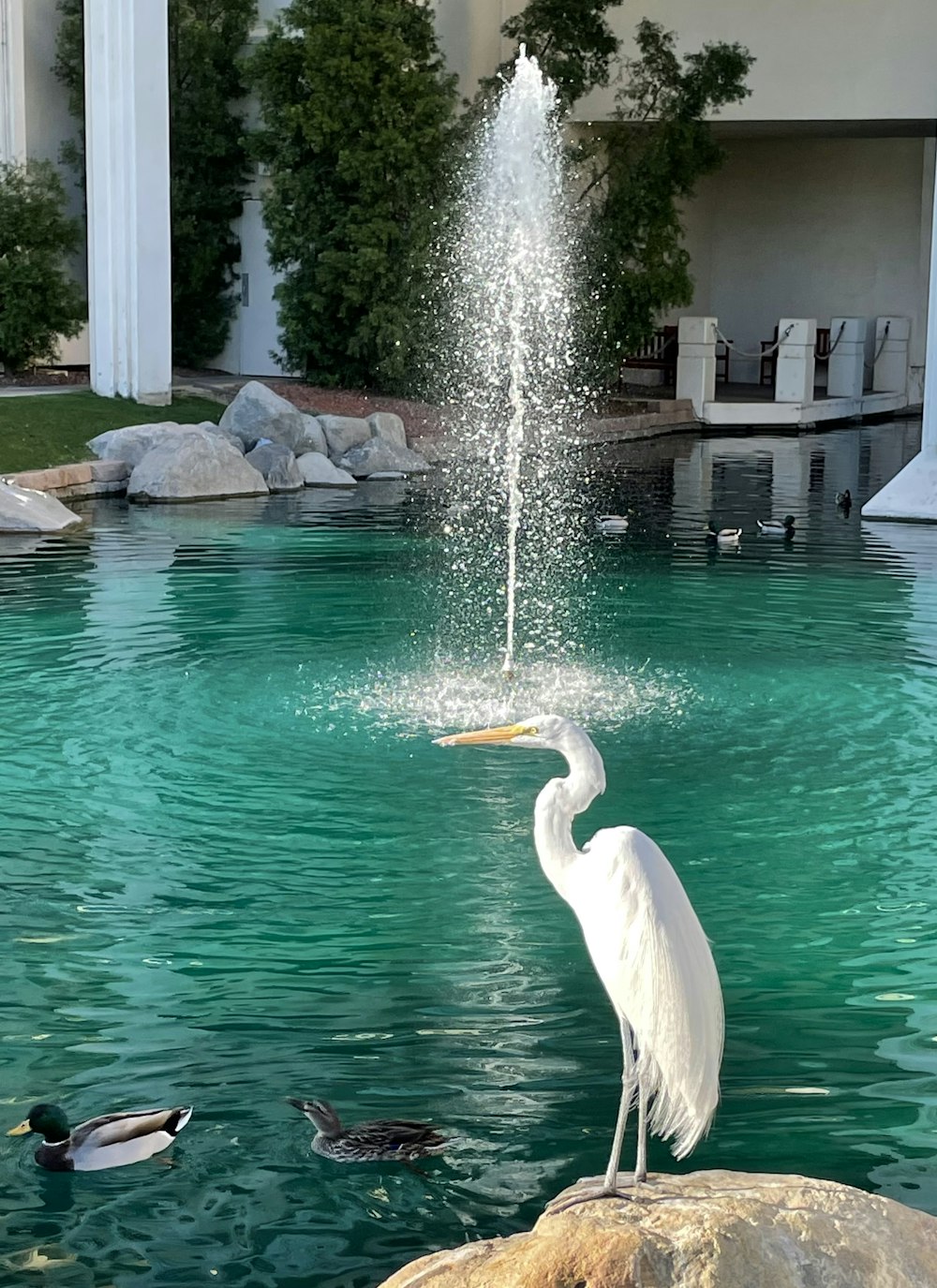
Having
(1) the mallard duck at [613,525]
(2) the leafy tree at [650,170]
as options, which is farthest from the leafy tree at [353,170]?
(1) the mallard duck at [613,525]

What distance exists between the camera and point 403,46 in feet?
81.4

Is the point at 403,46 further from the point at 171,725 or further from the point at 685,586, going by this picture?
the point at 171,725

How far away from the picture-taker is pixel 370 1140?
4633 millimetres

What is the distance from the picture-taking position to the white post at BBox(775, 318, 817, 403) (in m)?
28.3

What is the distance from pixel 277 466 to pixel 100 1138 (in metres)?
15.2

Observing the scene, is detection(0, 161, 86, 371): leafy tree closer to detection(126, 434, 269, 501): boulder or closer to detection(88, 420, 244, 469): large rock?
detection(88, 420, 244, 469): large rock

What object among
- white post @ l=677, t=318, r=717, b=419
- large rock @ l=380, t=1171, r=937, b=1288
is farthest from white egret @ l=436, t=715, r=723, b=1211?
white post @ l=677, t=318, r=717, b=419

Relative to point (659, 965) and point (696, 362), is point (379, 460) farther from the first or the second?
point (659, 965)

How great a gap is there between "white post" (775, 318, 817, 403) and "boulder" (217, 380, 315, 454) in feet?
32.9

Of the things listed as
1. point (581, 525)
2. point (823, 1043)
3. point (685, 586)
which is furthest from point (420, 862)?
point (581, 525)

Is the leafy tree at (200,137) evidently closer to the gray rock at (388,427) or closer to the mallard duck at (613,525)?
the gray rock at (388,427)

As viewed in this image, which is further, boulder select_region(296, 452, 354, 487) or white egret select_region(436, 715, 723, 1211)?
boulder select_region(296, 452, 354, 487)

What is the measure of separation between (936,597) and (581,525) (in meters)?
4.54

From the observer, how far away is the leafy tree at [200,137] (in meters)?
26.8
